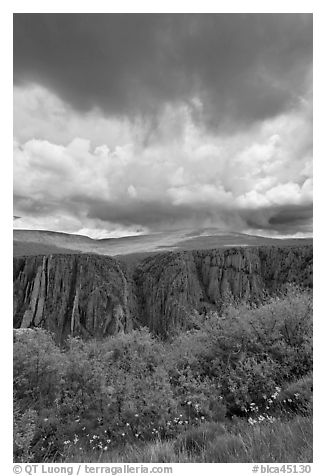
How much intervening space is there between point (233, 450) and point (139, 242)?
3.56 meters

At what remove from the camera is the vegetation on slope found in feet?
10.1

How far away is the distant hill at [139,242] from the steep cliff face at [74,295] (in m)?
0.19

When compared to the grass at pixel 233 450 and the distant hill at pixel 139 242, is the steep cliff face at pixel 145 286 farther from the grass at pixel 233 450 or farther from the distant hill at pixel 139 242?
the grass at pixel 233 450

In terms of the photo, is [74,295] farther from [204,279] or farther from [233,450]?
[233,450]

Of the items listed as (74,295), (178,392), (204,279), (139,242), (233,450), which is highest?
(139,242)

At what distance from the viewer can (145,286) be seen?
6266 millimetres

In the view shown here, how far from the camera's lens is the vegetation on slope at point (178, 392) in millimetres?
3072

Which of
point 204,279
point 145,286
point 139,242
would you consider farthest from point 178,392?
point 139,242

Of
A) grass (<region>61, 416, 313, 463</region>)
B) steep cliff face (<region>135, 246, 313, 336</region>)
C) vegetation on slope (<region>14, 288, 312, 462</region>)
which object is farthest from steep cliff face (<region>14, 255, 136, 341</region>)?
grass (<region>61, 416, 313, 463</region>)

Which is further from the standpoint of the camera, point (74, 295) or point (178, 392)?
point (74, 295)

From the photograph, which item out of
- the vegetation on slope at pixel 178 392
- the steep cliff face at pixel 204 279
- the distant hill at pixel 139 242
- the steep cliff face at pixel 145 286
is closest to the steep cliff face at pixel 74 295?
the steep cliff face at pixel 145 286
